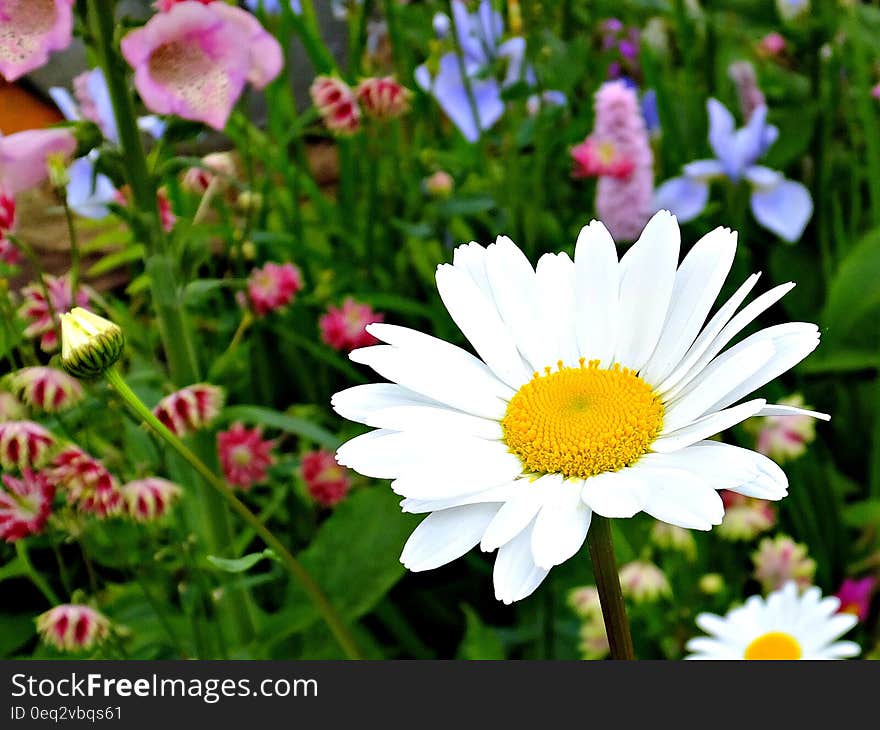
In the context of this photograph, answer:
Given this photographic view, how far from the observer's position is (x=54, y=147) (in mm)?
657

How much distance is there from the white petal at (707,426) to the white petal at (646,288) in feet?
0.14

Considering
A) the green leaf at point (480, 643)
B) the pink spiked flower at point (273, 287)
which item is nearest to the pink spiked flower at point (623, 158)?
the pink spiked flower at point (273, 287)

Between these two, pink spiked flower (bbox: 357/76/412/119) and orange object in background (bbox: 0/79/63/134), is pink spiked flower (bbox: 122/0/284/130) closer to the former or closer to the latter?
pink spiked flower (bbox: 357/76/412/119)

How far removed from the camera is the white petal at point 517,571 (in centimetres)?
32

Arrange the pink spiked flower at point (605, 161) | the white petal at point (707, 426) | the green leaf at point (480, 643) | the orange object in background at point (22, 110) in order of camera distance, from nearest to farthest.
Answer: the white petal at point (707, 426) → the green leaf at point (480, 643) → the pink spiked flower at point (605, 161) → the orange object in background at point (22, 110)

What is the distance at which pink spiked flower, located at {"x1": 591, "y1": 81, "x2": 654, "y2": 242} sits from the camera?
104cm

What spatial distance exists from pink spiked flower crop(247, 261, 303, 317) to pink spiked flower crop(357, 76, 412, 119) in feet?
0.50

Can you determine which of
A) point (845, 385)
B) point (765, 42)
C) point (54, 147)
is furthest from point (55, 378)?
point (765, 42)

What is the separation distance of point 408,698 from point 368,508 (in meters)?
0.41

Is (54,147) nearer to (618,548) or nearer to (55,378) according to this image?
(55,378)

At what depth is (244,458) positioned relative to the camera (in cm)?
80

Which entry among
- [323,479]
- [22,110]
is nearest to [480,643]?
A: [323,479]

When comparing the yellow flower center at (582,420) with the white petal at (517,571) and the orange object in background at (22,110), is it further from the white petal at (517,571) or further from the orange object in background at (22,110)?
the orange object in background at (22,110)

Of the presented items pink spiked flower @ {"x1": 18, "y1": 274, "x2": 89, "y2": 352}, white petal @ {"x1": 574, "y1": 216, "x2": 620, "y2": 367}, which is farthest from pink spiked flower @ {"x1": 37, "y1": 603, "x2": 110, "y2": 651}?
white petal @ {"x1": 574, "y1": 216, "x2": 620, "y2": 367}
